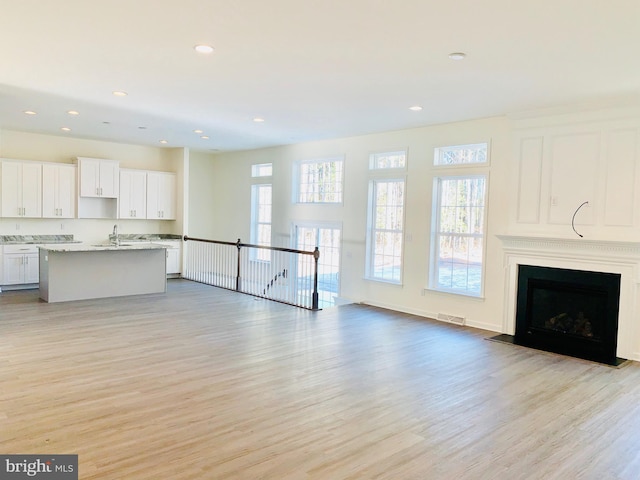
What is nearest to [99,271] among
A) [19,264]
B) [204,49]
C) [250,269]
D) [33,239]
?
[19,264]

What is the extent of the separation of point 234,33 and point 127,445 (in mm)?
3087

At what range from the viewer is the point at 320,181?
9539 millimetres

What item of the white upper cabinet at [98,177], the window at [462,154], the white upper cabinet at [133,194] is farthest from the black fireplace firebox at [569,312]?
the white upper cabinet at [98,177]

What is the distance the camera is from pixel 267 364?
16.3 ft

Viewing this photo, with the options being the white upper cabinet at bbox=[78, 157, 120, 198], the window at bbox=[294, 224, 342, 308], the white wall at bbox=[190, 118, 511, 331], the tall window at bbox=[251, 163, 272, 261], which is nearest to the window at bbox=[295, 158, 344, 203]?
the white wall at bbox=[190, 118, 511, 331]

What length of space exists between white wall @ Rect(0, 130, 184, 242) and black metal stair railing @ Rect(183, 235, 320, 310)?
0.88 m

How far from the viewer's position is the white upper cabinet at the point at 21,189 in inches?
346

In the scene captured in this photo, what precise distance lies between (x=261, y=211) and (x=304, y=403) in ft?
24.3

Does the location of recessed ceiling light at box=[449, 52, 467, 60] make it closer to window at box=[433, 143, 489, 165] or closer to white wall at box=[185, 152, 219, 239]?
window at box=[433, 143, 489, 165]

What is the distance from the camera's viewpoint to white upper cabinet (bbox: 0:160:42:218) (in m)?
8.78

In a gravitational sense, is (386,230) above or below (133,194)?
below

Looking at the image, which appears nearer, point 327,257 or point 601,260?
point 601,260

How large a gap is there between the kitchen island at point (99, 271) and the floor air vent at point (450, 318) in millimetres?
5034

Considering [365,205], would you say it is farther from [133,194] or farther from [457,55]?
[133,194]
